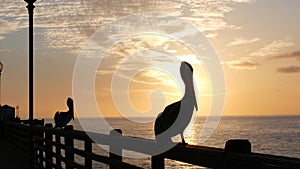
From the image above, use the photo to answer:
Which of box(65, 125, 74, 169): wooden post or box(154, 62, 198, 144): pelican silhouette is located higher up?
box(154, 62, 198, 144): pelican silhouette

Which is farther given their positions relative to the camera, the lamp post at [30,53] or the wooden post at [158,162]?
the lamp post at [30,53]

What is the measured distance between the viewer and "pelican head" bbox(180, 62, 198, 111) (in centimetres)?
634

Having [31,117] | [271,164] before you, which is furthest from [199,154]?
[31,117]

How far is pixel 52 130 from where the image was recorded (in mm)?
12016

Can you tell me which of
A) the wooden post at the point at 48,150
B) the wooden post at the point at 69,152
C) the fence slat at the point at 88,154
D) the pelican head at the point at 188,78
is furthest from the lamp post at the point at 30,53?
the pelican head at the point at 188,78

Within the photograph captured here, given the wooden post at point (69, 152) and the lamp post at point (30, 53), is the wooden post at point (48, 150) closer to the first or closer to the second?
the lamp post at point (30, 53)

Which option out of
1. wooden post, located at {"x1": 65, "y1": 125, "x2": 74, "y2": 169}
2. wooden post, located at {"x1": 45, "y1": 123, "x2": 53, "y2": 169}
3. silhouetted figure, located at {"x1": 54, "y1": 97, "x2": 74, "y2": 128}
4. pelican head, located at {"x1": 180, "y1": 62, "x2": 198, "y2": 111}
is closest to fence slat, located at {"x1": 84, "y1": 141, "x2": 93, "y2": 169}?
wooden post, located at {"x1": 65, "y1": 125, "x2": 74, "y2": 169}

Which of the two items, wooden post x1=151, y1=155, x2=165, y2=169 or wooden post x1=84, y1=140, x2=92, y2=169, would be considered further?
wooden post x1=84, y1=140, x2=92, y2=169

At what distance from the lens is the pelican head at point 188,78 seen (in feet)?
20.8

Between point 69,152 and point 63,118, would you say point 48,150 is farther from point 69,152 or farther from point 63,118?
point 69,152

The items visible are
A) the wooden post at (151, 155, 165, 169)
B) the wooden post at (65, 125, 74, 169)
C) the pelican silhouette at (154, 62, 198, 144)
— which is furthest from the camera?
the wooden post at (65, 125, 74, 169)

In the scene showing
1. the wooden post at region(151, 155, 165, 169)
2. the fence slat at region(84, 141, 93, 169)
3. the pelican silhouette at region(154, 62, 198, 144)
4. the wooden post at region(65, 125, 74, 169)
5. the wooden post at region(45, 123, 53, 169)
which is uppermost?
the pelican silhouette at region(154, 62, 198, 144)

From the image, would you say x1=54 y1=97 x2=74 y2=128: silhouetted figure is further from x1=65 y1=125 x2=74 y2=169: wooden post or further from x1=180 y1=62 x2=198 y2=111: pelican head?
x1=180 y1=62 x2=198 y2=111: pelican head

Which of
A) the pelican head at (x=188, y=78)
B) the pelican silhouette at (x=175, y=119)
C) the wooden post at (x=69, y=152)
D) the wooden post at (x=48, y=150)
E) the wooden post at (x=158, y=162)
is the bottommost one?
the wooden post at (x=48, y=150)
